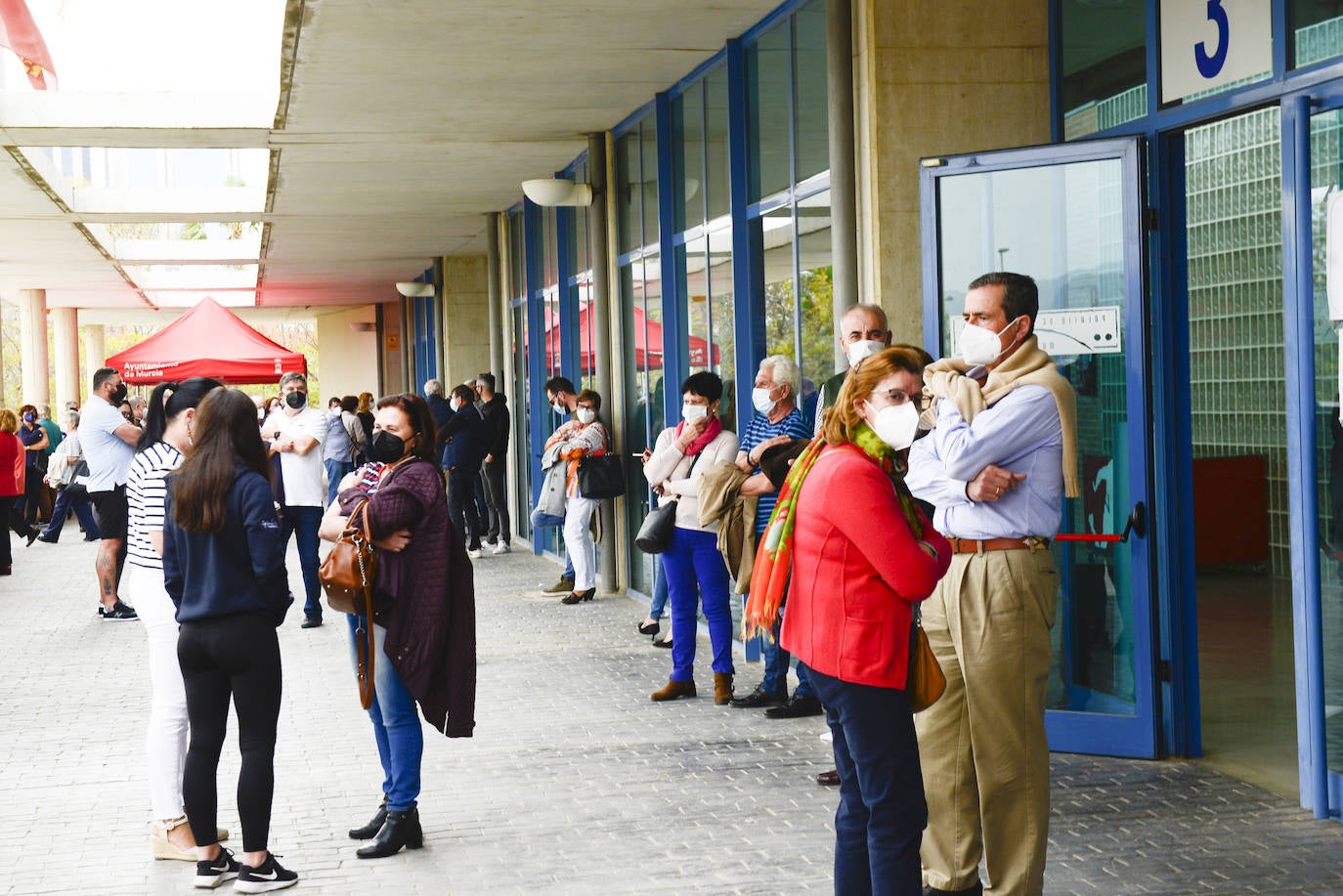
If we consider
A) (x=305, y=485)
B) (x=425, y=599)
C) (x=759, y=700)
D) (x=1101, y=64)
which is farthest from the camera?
(x=305, y=485)

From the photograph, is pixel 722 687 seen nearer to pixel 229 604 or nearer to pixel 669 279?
pixel 229 604

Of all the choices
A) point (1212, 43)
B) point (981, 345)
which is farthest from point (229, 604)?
point (1212, 43)

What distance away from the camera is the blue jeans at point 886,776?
3908 millimetres

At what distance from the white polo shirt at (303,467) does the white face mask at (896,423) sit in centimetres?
826

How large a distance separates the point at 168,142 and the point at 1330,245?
32.3 ft

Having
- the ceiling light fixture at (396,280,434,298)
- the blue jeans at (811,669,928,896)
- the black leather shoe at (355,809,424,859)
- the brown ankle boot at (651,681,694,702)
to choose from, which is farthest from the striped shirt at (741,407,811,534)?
the ceiling light fixture at (396,280,434,298)

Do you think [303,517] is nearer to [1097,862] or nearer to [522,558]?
[522,558]

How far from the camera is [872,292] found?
767 centimetres

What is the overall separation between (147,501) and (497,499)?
12.0 metres

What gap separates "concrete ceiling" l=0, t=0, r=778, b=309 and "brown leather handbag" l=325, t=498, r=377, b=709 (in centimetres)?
409

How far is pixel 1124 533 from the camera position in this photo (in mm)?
Result: 6645

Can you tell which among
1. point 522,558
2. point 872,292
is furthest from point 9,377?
point 872,292

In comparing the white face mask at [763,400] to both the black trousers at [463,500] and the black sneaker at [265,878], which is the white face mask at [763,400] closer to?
the black sneaker at [265,878]

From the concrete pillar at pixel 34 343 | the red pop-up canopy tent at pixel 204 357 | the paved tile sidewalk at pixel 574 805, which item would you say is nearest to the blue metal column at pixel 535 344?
the red pop-up canopy tent at pixel 204 357
